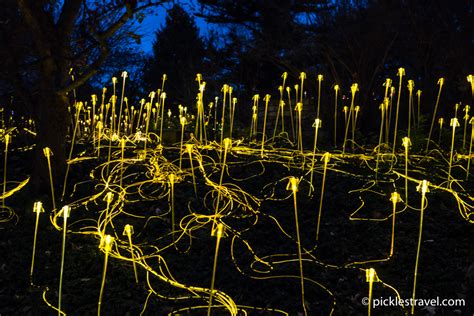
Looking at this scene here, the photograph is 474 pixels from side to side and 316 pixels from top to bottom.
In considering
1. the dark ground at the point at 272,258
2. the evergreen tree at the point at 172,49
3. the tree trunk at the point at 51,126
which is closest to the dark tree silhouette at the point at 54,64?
the tree trunk at the point at 51,126

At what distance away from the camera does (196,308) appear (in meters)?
2.76

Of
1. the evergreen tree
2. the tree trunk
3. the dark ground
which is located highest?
the evergreen tree

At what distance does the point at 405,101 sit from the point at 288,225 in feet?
27.7

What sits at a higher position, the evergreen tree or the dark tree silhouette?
the evergreen tree

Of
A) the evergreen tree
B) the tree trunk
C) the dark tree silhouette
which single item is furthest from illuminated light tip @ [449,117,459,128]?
the evergreen tree

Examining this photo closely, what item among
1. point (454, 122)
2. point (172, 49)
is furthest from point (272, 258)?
point (172, 49)

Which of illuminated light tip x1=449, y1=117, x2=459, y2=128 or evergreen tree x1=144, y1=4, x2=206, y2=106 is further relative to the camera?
evergreen tree x1=144, y1=4, x2=206, y2=106

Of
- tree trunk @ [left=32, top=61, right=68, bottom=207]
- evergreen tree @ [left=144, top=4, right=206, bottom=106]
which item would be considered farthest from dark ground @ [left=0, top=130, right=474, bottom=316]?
evergreen tree @ [left=144, top=4, right=206, bottom=106]

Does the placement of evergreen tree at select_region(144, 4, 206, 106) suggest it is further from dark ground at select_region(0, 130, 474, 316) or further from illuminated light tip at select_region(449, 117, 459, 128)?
illuminated light tip at select_region(449, 117, 459, 128)

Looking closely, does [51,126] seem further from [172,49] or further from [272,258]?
[172,49]

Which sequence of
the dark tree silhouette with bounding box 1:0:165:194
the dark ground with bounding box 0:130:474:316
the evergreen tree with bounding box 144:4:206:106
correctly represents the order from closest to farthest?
1. the dark ground with bounding box 0:130:474:316
2. the dark tree silhouette with bounding box 1:0:165:194
3. the evergreen tree with bounding box 144:4:206:106

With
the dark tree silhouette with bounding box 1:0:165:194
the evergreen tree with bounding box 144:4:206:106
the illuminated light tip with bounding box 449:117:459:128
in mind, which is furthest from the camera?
the evergreen tree with bounding box 144:4:206:106

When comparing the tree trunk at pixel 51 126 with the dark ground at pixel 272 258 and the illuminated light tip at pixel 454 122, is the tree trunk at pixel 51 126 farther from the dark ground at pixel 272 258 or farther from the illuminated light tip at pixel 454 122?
the illuminated light tip at pixel 454 122

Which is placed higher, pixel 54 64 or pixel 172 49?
pixel 172 49
